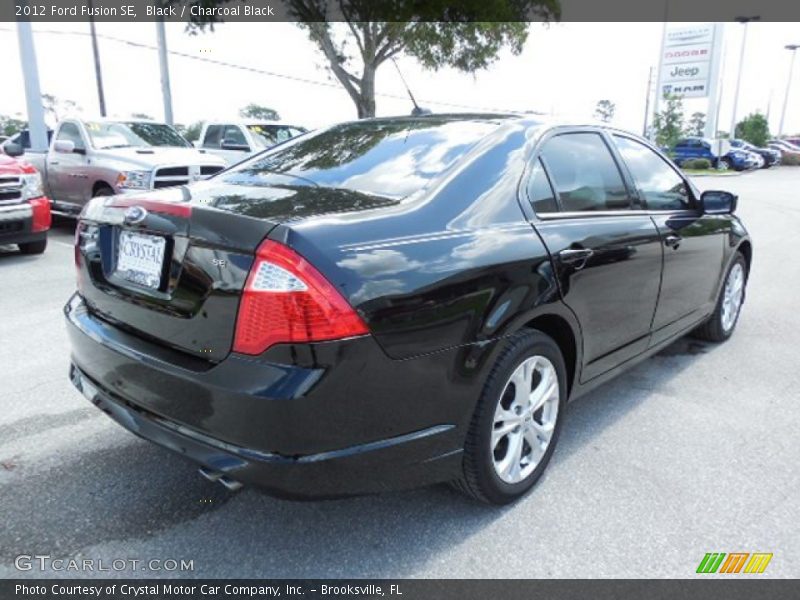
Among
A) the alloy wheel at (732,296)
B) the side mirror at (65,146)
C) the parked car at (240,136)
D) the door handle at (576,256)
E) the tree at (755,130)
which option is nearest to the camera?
the door handle at (576,256)

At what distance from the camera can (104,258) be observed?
8.57ft

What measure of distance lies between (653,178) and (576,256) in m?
1.37

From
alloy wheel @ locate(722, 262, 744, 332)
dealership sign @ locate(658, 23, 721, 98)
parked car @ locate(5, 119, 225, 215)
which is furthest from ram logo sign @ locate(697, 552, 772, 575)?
dealership sign @ locate(658, 23, 721, 98)

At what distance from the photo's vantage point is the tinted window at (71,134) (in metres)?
9.76

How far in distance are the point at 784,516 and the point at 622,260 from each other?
1.33m

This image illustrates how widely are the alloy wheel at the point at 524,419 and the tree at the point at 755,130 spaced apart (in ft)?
210

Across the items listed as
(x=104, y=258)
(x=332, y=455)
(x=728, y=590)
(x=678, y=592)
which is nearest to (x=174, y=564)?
(x=332, y=455)

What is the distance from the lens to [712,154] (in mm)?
34156

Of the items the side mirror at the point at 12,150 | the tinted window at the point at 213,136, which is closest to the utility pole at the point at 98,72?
the tinted window at the point at 213,136

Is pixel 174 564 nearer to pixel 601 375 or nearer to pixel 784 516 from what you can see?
pixel 601 375

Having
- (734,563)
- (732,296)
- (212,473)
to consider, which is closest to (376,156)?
(212,473)

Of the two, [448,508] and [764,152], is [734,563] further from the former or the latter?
[764,152]

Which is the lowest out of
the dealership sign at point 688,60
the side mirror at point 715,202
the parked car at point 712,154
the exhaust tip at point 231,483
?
the parked car at point 712,154

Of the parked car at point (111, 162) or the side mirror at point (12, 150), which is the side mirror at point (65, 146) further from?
the side mirror at point (12, 150)
